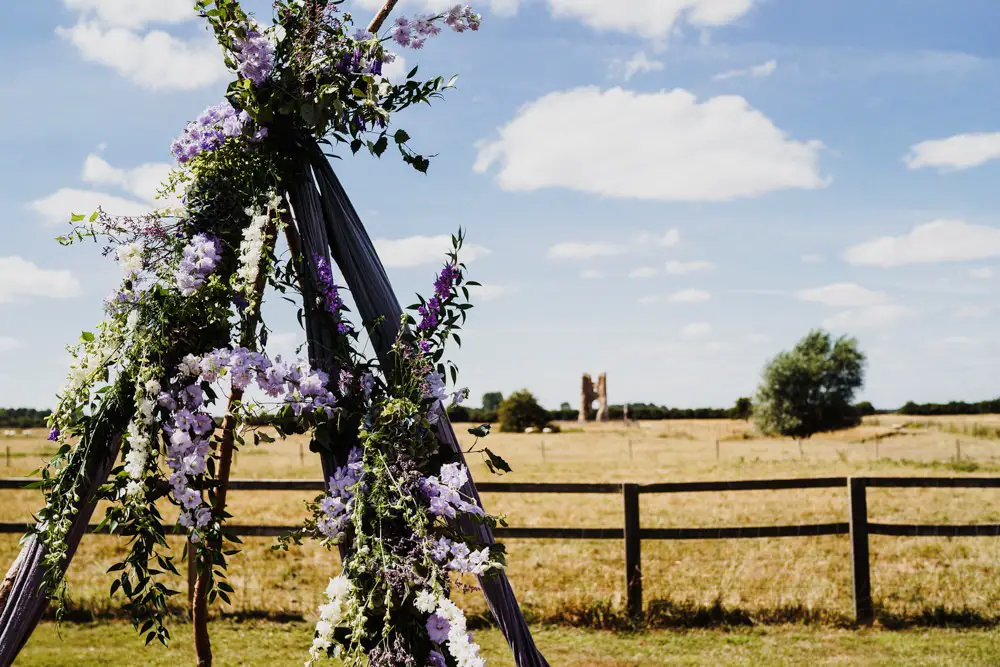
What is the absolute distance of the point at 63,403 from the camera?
10.1ft

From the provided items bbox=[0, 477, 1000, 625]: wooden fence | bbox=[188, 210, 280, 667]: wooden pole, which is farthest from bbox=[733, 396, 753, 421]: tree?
bbox=[188, 210, 280, 667]: wooden pole

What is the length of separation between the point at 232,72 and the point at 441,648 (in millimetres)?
2291

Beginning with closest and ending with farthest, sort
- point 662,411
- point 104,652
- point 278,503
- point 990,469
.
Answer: point 104,652
point 278,503
point 990,469
point 662,411

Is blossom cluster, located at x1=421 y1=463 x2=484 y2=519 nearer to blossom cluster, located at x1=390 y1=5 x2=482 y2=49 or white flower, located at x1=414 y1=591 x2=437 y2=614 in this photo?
white flower, located at x1=414 y1=591 x2=437 y2=614

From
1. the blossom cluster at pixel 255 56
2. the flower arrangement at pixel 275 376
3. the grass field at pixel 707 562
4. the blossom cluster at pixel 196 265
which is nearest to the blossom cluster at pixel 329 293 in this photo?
the flower arrangement at pixel 275 376

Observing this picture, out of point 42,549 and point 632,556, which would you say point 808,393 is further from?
point 42,549

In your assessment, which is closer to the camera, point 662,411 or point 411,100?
point 411,100

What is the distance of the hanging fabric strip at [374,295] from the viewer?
122 inches

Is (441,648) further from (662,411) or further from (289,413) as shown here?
(662,411)

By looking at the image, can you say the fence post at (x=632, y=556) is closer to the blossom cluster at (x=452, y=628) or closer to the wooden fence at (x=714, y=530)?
the wooden fence at (x=714, y=530)

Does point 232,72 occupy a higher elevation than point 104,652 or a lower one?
higher

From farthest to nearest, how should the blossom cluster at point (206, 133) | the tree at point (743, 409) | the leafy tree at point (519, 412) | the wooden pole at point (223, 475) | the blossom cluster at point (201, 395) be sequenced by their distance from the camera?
1. the tree at point (743, 409)
2. the leafy tree at point (519, 412)
3. the blossom cluster at point (206, 133)
4. the wooden pole at point (223, 475)
5. the blossom cluster at point (201, 395)

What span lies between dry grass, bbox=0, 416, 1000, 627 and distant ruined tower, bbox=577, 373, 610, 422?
1188 inches

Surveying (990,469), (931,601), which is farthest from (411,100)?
(990,469)
